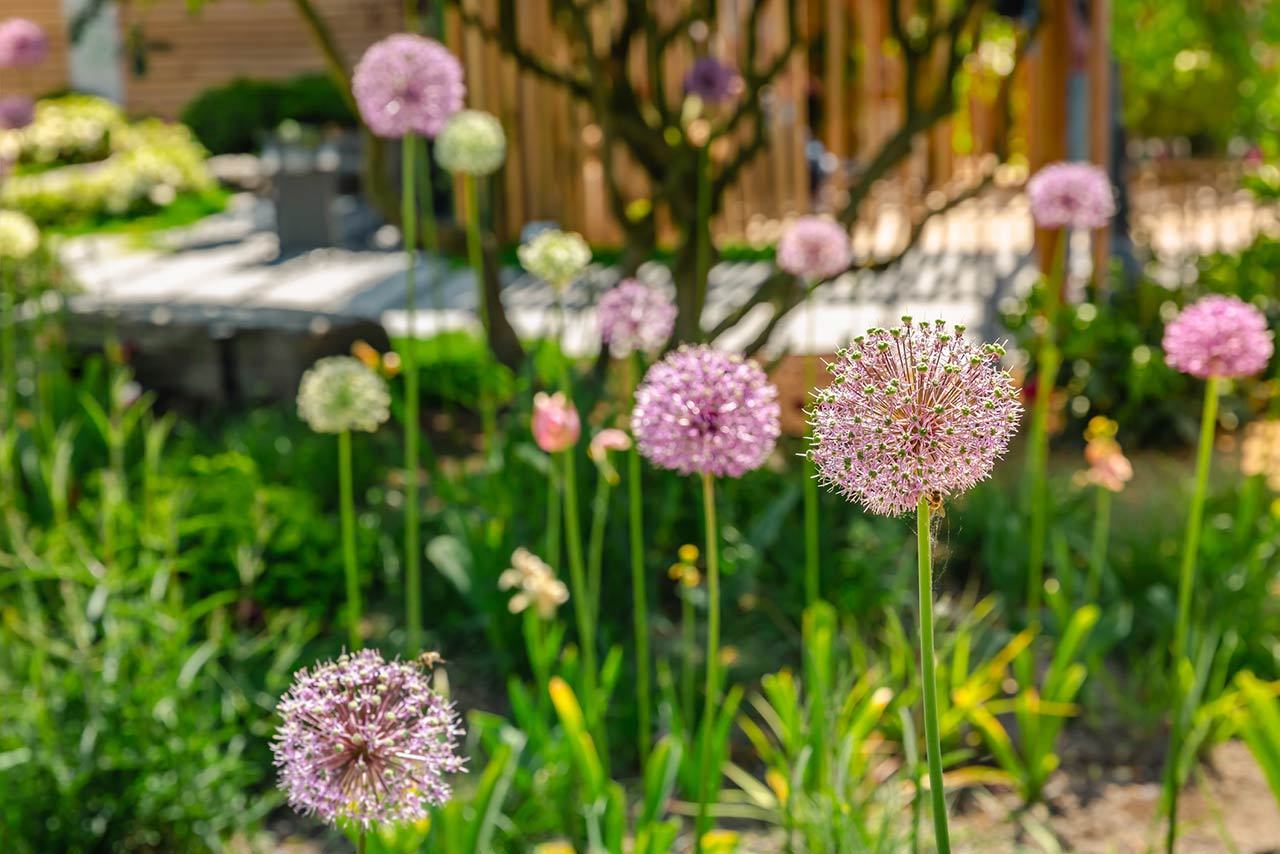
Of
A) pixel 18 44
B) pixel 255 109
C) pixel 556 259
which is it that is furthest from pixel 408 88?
pixel 255 109

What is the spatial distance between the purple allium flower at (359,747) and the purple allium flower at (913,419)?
446mm

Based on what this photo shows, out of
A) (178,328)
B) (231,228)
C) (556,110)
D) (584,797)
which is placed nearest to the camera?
(584,797)

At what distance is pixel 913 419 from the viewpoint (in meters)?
1.18

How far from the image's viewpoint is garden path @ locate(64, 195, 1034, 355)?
19.3ft

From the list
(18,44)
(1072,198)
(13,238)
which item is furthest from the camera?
(18,44)

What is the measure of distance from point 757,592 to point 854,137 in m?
9.37

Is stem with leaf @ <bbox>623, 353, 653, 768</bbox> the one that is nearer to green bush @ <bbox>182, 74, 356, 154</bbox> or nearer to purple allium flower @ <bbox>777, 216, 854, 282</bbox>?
purple allium flower @ <bbox>777, 216, 854, 282</bbox>

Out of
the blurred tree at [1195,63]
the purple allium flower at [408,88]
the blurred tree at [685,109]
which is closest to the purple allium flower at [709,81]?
the blurred tree at [685,109]

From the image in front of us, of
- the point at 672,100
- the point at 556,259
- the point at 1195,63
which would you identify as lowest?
the point at 556,259

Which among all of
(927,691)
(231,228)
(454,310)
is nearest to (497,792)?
(927,691)

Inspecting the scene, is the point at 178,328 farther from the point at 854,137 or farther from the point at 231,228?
the point at 854,137

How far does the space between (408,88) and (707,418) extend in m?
1.15

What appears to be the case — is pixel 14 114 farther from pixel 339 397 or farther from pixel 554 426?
pixel 554 426

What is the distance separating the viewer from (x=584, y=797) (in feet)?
7.94
